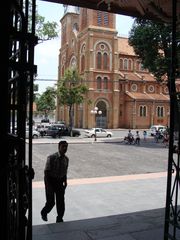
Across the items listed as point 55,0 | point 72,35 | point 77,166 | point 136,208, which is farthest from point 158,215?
point 72,35

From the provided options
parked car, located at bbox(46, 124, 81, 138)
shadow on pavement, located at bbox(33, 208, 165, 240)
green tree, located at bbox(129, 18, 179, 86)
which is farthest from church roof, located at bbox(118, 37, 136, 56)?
shadow on pavement, located at bbox(33, 208, 165, 240)

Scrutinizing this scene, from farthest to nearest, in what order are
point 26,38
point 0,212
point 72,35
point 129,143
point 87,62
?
point 72,35 → point 87,62 → point 129,143 → point 26,38 → point 0,212

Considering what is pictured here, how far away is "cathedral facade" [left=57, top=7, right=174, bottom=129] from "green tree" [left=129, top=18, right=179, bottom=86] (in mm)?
27282

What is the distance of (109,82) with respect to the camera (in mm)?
59969

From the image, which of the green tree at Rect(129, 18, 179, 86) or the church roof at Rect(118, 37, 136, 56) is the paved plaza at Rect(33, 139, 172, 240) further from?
the church roof at Rect(118, 37, 136, 56)

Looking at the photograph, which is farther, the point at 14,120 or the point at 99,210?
the point at 99,210

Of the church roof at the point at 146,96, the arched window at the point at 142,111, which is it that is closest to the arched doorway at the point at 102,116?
the church roof at the point at 146,96

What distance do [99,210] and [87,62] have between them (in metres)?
53.7

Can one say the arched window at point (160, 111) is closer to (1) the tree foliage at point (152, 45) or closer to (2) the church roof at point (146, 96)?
(2) the church roof at point (146, 96)

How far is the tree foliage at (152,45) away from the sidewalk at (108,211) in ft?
53.3

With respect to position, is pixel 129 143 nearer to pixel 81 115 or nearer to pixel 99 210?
pixel 99 210

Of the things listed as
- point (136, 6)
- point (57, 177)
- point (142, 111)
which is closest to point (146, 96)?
point (142, 111)

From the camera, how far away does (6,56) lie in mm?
1755

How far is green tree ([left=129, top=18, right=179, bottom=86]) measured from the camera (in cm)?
2572
